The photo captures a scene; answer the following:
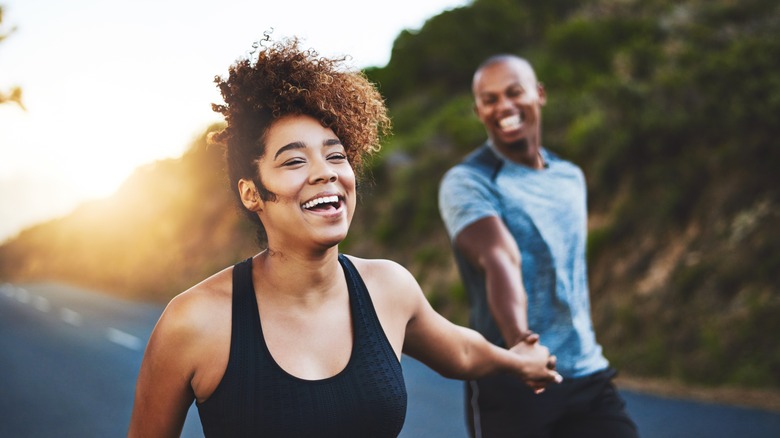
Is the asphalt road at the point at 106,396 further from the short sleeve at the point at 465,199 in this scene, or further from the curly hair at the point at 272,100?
the curly hair at the point at 272,100

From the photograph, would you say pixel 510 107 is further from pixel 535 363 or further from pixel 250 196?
pixel 250 196

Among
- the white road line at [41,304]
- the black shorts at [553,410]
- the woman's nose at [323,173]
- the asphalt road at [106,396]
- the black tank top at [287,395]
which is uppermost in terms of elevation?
the woman's nose at [323,173]

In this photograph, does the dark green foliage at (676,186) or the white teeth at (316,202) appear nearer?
the white teeth at (316,202)

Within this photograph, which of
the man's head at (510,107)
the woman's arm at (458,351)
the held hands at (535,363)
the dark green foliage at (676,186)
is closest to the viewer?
the woman's arm at (458,351)

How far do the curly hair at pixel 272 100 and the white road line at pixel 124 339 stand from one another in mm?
13863

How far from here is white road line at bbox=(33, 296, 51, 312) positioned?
25.8m

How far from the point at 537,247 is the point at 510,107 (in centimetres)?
81

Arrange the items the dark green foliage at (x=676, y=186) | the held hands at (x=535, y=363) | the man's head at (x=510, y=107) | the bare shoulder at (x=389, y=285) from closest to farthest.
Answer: the bare shoulder at (x=389, y=285) → the held hands at (x=535, y=363) → the man's head at (x=510, y=107) → the dark green foliage at (x=676, y=186)

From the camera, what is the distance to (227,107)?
254cm

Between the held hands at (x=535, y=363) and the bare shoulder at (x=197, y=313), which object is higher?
the bare shoulder at (x=197, y=313)

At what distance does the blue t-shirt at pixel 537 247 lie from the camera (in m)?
3.61

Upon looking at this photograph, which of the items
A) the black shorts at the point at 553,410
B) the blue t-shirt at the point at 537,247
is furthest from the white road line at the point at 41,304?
the black shorts at the point at 553,410

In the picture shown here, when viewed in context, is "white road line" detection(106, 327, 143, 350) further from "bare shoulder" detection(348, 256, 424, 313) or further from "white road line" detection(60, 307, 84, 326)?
"bare shoulder" detection(348, 256, 424, 313)

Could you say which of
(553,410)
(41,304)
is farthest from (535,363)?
(41,304)
